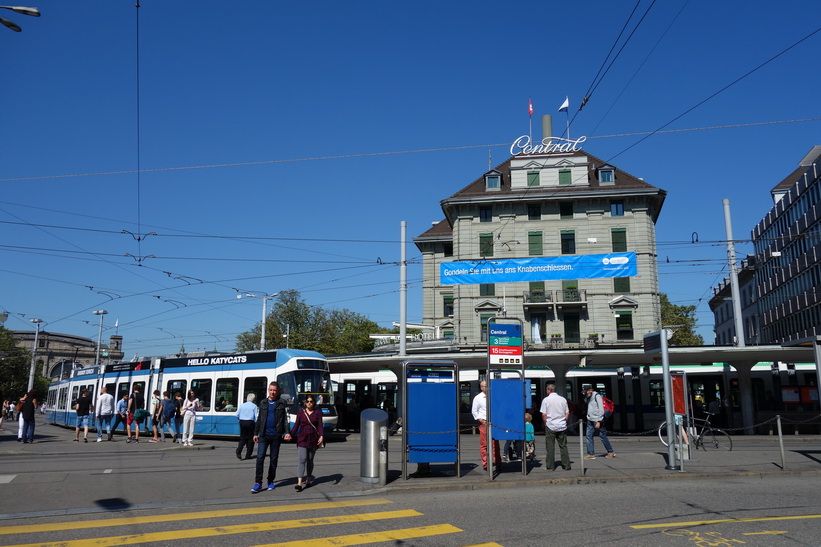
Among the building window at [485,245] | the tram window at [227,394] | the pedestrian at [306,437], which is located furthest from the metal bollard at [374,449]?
the building window at [485,245]

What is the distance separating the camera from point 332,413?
943 inches

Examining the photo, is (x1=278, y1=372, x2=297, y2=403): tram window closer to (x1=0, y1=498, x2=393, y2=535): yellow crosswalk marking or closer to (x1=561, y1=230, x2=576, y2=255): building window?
(x1=0, y1=498, x2=393, y2=535): yellow crosswalk marking

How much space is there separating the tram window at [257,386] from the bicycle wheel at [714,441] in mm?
13981

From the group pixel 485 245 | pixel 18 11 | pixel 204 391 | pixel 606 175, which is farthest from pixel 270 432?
pixel 606 175

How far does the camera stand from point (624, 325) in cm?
4672

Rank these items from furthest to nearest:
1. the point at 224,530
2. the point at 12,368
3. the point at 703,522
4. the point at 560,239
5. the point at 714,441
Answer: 1. the point at 12,368
2. the point at 560,239
3. the point at 714,441
4. the point at 703,522
5. the point at 224,530

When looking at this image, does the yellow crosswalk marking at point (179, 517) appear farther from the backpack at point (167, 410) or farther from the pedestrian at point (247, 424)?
the backpack at point (167, 410)

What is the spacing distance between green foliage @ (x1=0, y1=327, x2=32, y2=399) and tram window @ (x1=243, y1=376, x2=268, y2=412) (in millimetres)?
63421

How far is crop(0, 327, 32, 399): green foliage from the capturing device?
75.9 metres

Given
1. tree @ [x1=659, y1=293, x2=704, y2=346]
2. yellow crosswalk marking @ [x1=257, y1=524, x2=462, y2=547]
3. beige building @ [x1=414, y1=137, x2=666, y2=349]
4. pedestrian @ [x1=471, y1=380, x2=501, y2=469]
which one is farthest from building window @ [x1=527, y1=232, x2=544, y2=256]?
yellow crosswalk marking @ [x1=257, y1=524, x2=462, y2=547]

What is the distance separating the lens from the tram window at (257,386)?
76.5 ft

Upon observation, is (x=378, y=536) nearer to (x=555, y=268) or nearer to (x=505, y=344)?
(x=505, y=344)

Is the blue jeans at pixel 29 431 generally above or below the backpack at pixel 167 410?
below

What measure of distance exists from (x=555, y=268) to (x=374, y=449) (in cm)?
1702
